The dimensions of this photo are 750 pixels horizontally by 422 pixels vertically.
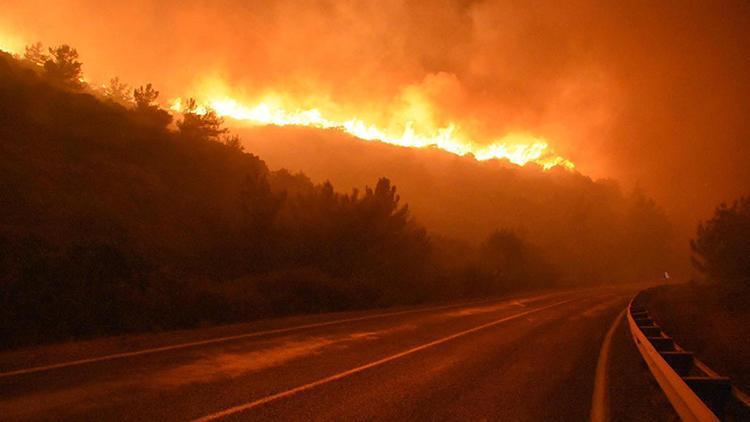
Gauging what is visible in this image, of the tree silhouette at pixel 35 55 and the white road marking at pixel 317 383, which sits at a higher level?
the tree silhouette at pixel 35 55

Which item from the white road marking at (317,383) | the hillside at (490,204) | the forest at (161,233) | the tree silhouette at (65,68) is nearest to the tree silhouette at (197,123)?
the forest at (161,233)

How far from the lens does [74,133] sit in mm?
31219

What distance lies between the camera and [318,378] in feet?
23.1

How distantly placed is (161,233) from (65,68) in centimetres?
2272

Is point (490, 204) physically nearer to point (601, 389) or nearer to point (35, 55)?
point (35, 55)

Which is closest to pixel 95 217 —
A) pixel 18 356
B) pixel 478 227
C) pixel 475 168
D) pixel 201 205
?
pixel 201 205

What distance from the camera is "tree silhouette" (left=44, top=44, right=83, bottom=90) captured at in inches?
1503

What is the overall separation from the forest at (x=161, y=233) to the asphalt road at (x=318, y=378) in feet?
7.52

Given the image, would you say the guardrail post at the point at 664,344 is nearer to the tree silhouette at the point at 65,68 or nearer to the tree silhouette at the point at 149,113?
the tree silhouette at the point at 149,113

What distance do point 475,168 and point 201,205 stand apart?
106 meters

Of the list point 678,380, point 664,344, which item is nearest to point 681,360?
point 664,344

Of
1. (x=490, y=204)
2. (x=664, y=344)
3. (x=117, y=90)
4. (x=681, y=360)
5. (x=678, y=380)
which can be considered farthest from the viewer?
(x=490, y=204)

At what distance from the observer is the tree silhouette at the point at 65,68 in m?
38.2

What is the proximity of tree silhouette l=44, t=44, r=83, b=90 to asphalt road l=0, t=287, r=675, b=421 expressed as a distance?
119 ft
